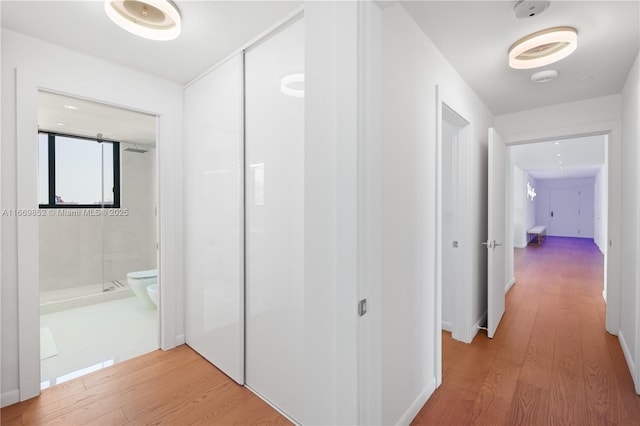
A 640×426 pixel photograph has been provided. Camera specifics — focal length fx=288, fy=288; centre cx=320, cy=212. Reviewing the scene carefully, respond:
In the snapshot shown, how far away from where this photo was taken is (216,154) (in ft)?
7.78

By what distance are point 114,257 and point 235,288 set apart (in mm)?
2742

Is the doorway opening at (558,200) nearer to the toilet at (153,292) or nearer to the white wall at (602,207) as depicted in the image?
the white wall at (602,207)

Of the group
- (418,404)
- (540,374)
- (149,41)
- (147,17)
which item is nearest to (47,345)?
(149,41)

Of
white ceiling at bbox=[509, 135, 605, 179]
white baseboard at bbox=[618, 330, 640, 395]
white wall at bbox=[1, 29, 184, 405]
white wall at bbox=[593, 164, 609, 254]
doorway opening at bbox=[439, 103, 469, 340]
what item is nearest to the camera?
white wall at bbox=[1, 29, 184, 405]

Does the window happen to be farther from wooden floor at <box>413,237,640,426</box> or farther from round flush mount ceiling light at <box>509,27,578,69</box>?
round flush mount ceiling light at <box>509,27,578,69</box>

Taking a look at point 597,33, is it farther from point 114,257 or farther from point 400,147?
point 114,257

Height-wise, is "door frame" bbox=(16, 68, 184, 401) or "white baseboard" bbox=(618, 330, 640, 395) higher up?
"door frame" bbox=(16, 68, 184, 401)

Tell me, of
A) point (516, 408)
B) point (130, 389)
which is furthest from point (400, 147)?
point (130, 389)

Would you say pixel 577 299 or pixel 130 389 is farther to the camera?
pixel 577 299

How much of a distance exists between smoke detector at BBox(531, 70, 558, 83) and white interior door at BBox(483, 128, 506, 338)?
0.55 metres

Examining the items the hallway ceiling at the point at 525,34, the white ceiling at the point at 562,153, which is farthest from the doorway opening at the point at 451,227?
the white ceiling at the point at 562,153

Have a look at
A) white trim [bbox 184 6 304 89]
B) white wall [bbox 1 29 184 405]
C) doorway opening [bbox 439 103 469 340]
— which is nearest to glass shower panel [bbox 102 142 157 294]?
white wall [bbox 1 29 184 405]

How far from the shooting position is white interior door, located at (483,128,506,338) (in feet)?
9.54

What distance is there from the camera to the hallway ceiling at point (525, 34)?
1.67m
